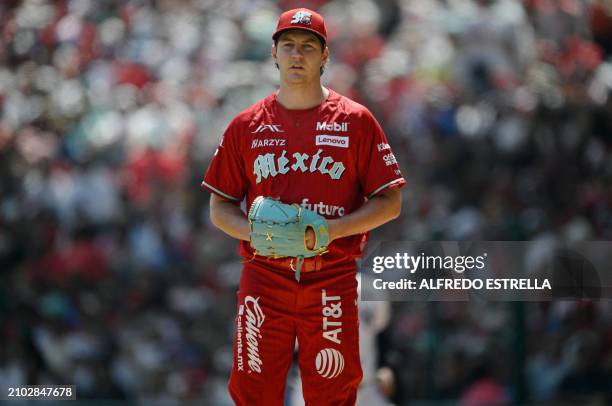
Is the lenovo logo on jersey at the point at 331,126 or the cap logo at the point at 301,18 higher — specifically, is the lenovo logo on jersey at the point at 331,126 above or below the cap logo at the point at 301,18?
below

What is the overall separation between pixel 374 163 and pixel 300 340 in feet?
2.19

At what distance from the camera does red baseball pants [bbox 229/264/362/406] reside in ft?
11.5

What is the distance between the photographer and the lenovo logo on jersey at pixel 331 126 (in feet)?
11.7

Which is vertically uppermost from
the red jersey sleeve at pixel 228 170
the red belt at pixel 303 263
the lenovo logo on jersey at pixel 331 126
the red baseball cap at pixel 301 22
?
the red baseball cap at pixel 301 22

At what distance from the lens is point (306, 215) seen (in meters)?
3.41

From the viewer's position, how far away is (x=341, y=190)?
3.59 m

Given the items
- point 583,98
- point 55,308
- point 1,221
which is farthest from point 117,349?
point 583,98

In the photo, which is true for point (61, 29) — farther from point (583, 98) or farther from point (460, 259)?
point (460, 259)

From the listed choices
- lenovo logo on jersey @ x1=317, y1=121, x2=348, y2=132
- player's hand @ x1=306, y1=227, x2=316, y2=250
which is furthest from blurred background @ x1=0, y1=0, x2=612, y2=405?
player's hand @ x1=306, y1=227, x2=316, y2=250

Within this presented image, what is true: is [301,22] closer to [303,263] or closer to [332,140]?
[332,140]

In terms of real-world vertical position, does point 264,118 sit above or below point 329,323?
above

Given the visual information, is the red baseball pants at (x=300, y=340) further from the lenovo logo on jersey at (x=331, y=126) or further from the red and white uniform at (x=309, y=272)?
the lenovo logo on jersey at (x=331, y=126)

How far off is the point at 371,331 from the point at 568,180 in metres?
3.04

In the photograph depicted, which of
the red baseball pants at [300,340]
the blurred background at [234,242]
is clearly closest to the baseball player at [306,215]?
the red baseball pants at [300,340]
